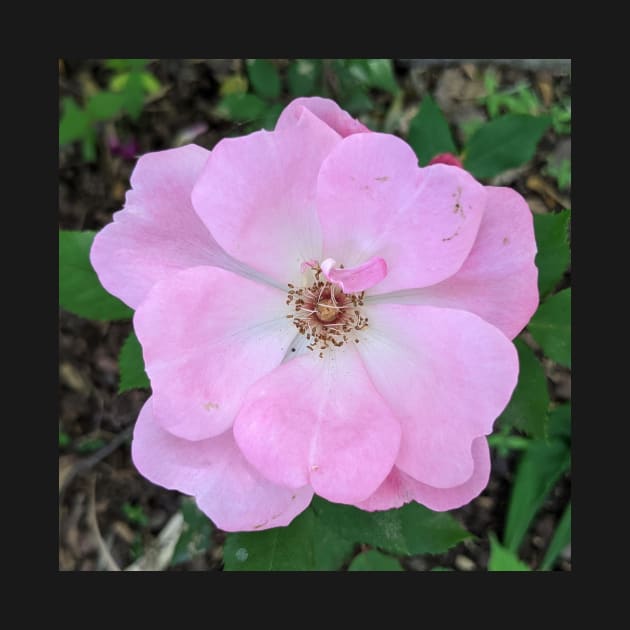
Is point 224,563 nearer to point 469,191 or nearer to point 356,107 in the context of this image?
point 469,191

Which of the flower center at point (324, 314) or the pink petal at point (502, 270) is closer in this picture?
the pink petal at point (502, 270)

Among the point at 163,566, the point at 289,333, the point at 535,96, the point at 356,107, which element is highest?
the point at 535,96

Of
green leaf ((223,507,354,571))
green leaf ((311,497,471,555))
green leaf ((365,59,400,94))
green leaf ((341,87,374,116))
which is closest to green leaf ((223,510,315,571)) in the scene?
green leaf ((223,507,354,571))

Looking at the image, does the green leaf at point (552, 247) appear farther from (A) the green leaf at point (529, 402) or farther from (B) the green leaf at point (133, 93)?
(B) the green leaf at point (133, 93)

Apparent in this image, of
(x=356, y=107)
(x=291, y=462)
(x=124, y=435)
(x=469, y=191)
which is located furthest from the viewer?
(x=124, y=435)

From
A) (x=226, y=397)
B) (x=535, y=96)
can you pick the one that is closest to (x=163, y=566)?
(x=226, y=397)

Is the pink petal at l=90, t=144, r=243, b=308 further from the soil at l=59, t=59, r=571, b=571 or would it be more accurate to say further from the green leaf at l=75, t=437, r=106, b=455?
the green leaf at l=75, t=437, r=106, b=455

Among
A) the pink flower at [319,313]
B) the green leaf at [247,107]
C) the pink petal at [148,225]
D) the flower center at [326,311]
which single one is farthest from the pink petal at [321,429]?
the green leaf at [247,107]
